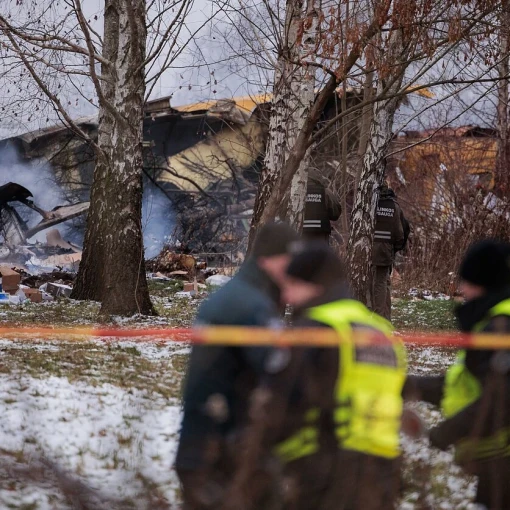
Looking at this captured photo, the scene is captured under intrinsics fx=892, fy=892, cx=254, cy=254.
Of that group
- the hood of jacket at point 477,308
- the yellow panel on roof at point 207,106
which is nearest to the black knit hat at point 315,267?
the hood of jacket at point 477,308

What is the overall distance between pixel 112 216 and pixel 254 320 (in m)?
8.28

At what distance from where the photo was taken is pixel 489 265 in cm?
381

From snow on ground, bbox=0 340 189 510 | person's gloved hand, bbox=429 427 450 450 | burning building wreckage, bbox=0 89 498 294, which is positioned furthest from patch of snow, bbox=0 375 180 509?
burning building wreckage, bbox=0 89 498 294

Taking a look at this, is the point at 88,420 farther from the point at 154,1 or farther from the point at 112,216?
the point at 154,1

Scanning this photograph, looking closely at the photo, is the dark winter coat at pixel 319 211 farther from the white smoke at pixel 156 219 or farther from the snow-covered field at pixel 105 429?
the white smoke at pixel 156 219

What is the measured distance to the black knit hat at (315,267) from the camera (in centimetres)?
310

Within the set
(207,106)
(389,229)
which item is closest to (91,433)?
(389,229)

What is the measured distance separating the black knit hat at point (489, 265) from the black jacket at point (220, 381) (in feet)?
3.48

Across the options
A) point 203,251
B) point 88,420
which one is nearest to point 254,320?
point 88,420

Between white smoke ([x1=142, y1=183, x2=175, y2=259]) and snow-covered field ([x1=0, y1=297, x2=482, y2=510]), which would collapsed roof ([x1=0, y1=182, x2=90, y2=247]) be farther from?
snow-covered field ([x1=0, y1=297, x2=482, y2=510])

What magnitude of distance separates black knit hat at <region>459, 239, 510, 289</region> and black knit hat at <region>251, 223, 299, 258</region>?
33.8 inches

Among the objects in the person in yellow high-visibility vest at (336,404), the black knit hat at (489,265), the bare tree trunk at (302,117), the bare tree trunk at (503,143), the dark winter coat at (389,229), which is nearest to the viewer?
the person in yellow high-visibility vest at (336,404)

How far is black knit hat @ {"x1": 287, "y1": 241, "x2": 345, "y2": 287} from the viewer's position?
122 inches

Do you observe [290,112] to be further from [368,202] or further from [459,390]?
[459,390]
